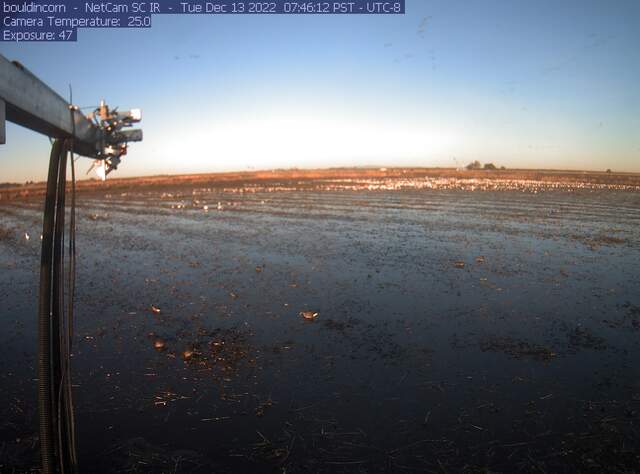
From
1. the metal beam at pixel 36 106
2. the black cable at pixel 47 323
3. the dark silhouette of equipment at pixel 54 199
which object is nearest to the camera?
the metal beam at pixel 36 106

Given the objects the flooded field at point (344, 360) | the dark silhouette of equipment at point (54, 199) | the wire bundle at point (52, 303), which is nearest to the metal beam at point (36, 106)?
the dark silhouette of equipment at point (54, 199)

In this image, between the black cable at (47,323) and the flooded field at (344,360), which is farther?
the flooded field at (344,360)

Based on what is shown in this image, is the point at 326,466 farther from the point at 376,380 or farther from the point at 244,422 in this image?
the point at 376,380

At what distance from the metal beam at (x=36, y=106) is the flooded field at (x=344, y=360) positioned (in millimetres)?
3246

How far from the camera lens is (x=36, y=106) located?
2307 millimetres

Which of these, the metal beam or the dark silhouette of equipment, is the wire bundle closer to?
the dark silhouette of equipment

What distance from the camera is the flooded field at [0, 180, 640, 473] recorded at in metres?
3.98

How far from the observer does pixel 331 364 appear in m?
5.68

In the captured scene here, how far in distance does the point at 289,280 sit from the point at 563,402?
6.49 metres

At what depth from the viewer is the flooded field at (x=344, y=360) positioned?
3977 mm

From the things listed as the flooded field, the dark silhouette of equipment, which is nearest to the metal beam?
the dark silhouette of equipment

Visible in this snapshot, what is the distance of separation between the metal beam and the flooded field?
10.7 ft

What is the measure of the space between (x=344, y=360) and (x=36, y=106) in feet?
16.1

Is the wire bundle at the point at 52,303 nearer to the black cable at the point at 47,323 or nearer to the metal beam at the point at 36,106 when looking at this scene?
the black cable at the point at 47,323
